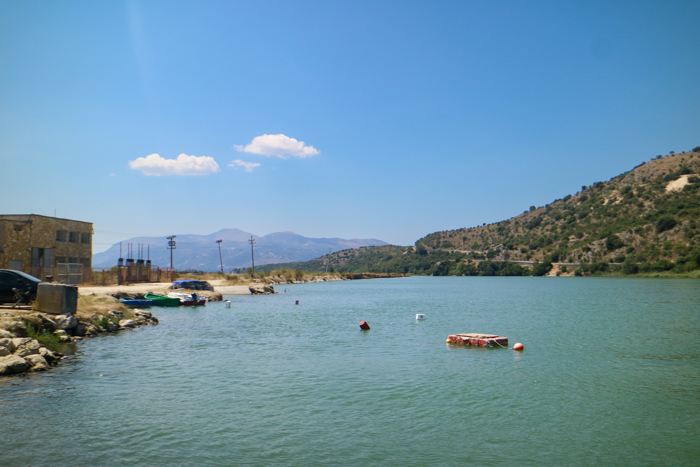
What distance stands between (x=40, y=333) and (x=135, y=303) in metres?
26.5

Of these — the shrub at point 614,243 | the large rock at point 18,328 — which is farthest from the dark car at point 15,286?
the shrub at point 614,243

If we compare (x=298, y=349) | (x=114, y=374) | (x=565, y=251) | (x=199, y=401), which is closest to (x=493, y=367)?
(x=298, y=349)

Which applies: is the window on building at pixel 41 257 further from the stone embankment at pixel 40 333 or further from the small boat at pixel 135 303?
the stone embankment at pixel 40 333

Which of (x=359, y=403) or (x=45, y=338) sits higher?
(x=45, y=338)

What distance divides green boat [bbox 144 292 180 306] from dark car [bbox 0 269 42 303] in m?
26.2

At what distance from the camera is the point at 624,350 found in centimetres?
2317

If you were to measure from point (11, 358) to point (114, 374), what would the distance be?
12.1 feet

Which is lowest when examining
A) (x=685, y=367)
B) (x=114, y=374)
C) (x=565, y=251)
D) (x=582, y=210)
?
(x=685, y=367)

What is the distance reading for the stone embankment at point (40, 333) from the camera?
17950 millimetres

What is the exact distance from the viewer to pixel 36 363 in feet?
59.9

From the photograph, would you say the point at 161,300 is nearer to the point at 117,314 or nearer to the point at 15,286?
the point at 117,314

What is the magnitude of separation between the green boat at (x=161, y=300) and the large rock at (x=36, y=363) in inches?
1368

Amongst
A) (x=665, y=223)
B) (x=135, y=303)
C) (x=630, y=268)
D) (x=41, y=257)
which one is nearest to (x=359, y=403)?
(x=135, y=303)

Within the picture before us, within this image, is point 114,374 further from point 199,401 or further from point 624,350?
point 624,350
